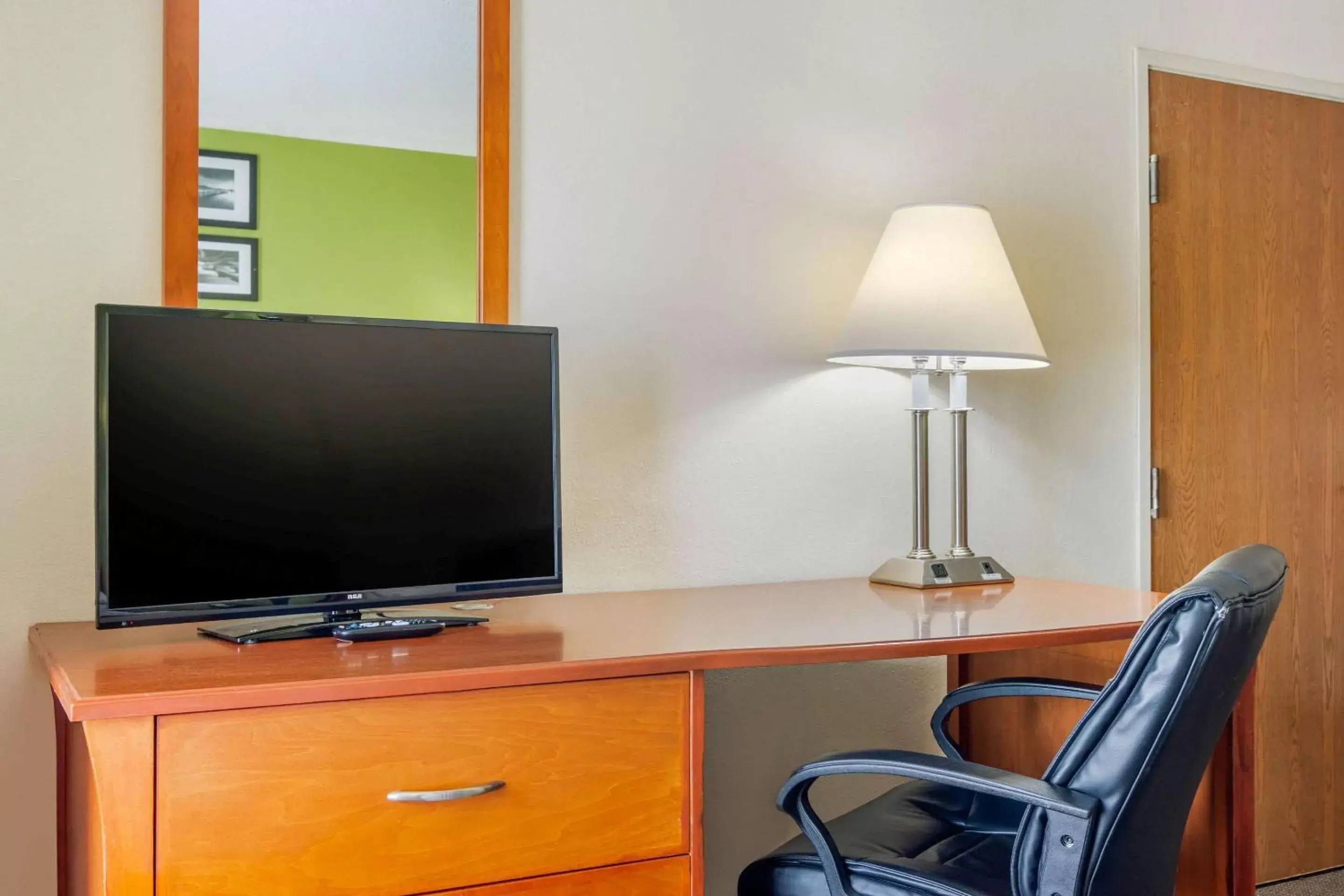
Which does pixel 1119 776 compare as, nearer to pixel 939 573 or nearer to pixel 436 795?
pixel 436 795

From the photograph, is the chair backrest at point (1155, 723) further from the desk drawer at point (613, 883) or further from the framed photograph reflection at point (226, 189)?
the framed photograph reflection at point (226, 189)

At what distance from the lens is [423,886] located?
1278 mm

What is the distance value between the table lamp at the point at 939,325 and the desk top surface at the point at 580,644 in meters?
0.11

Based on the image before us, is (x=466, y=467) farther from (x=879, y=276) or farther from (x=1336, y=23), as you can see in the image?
(x=1336, y=23)

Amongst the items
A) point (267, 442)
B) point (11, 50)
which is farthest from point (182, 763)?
point (11, 50)

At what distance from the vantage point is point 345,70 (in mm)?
1867

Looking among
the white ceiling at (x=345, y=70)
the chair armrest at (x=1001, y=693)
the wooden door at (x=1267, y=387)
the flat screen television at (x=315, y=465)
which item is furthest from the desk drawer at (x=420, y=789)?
the wooden door at (x=1267, y=387)

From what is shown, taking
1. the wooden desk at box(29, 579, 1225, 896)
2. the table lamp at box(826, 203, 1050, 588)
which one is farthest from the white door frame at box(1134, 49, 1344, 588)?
the wooden desk at box(29, 579, 1225, 896)

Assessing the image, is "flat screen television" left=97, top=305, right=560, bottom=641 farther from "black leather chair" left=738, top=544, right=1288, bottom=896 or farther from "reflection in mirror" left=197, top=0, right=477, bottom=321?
"black leather chair" left=738, top=544, right=1288, bottom=896

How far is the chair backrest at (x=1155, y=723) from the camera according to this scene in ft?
3.84

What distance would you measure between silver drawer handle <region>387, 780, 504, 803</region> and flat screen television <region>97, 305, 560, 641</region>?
332 millimetres

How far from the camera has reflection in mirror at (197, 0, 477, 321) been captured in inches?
69.4

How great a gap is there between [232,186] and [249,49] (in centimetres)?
22

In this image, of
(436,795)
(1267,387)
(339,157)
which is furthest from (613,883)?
(1267,387)
